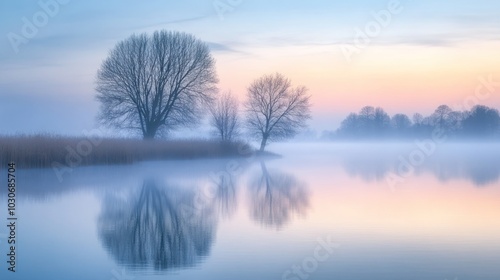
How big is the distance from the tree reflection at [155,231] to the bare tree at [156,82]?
2055cm

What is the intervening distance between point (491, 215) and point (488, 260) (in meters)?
4.57

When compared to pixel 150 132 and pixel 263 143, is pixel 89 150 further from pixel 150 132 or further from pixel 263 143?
pixel 263 143

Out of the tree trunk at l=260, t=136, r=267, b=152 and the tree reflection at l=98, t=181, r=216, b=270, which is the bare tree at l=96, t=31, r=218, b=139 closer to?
the tree trunk at l=260, t=136, r=267, b=152

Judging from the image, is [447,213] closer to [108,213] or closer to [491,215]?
[491,215]

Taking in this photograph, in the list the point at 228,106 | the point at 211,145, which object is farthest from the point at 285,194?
the point at 228,106

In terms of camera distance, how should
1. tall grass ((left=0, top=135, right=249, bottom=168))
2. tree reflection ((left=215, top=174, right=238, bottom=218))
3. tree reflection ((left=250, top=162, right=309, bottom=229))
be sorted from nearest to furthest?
tree reflection ((left=250, top=162, right=309, bottom=229)), tree reflection ((left=215, top=174, right=238, bottom=218)), tall grass ((left=0, top=135, right=249, bottom=168))

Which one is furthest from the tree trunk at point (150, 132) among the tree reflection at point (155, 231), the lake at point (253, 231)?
the tree reflection at point (155, 231)

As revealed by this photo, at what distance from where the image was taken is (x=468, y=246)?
8.50 meters

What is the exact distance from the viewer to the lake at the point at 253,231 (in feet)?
23.3

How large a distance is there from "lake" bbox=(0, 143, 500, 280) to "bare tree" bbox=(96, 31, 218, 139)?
16.7 m

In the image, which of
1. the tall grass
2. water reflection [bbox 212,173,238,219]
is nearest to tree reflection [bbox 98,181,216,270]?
water reflection [bbox 212,173,238,219]

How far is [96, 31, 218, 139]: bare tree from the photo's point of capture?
34656 millimetres

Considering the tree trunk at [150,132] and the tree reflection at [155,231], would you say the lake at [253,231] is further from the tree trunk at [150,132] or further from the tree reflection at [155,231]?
the tree trunk at [150,132]

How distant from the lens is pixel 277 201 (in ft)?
47.2
